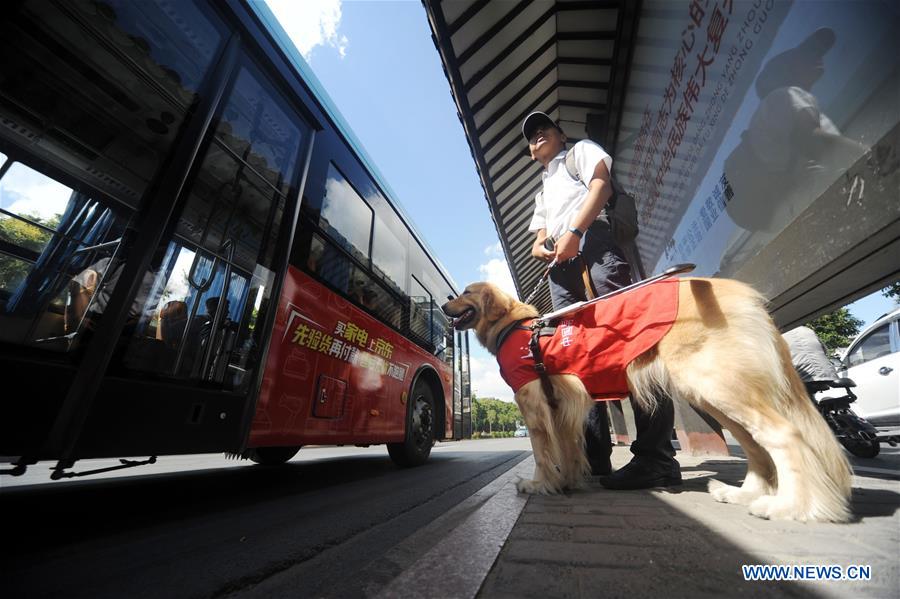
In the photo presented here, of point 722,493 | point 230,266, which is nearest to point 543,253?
point 722,493

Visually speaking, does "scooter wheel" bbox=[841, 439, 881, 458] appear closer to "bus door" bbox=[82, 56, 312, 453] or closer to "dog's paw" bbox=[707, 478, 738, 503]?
"dog's paw" bbox=[707, 478, 738, 503]

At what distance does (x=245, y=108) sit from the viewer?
235 centimetres

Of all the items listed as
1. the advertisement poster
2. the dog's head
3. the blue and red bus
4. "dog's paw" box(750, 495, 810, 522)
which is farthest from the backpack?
the blue and red bus

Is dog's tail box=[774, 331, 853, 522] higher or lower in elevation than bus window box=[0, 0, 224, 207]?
lower

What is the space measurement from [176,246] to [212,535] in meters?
1.65

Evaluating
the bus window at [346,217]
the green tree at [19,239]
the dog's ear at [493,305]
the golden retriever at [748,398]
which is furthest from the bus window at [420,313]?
the green tree at [19,239]

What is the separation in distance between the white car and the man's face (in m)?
4.85

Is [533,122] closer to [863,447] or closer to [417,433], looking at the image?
[417,433]

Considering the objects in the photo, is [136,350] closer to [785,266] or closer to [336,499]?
→ [336,499]

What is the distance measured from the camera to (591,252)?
7.93 feet

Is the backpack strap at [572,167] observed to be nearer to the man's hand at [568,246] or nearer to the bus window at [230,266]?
the man's hand at [568,246]

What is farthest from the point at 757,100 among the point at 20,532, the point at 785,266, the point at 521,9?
the point at 20,532

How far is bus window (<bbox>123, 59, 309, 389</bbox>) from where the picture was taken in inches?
85.1

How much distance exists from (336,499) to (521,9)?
5.32m
